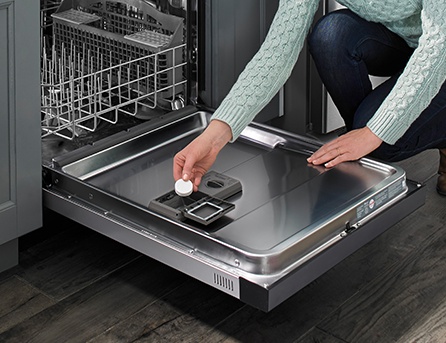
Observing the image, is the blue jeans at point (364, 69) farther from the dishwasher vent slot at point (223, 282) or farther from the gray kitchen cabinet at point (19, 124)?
the gray kitchen cabinet at point (19, 124)

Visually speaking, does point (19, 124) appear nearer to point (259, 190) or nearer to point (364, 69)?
point (259, 190)

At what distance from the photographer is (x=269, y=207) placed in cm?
128

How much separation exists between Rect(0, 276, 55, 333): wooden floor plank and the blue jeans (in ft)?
2.81

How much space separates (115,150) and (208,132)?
0.31m

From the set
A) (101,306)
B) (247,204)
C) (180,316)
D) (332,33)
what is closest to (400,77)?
(332,33)

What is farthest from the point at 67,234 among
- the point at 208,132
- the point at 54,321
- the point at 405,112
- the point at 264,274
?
the point at 405,112

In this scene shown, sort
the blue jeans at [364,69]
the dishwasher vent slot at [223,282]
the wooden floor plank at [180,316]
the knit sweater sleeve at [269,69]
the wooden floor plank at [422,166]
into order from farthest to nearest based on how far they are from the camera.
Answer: the wooden floor plank at [422,166], the blue jeans at [364,69], the knit sweater sleeve at [269,69], the wooden floor plank at [180,316], the dishwasher vent slot at [223,282]

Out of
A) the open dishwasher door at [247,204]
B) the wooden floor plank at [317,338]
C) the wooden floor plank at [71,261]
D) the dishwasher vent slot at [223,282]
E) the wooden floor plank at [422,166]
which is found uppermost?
the open dishwasher door at [247,204]

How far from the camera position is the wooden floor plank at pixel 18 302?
1.23 metres

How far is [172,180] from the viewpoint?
4.66ft

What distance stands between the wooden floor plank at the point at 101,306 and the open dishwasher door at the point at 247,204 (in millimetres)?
140

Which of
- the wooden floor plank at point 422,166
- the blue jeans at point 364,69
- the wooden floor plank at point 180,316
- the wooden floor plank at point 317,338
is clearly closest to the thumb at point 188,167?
the wooden floor plank at point 180,316

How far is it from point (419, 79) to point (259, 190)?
0.41 m

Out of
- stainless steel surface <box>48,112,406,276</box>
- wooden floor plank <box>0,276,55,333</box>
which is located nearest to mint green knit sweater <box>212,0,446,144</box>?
stainless steel surface <box>48,112,406,276</box>
